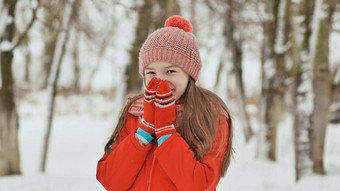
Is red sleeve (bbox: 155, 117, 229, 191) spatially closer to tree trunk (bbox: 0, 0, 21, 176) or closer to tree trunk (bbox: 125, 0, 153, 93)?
tree trunk (bbox: 0, 0, 21, 176)

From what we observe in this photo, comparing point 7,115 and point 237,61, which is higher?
point 237,61

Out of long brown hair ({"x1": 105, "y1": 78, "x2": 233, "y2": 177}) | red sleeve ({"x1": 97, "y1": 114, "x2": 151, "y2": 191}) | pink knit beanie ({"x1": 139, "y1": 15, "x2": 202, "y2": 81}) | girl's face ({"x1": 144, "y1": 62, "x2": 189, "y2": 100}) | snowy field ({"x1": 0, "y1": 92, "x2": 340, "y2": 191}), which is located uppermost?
pink knit beanie ({"x1": 139, "y1": 15, "x2": 202, "y2": 81})

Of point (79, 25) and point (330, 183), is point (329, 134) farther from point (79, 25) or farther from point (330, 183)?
point (79, 25)

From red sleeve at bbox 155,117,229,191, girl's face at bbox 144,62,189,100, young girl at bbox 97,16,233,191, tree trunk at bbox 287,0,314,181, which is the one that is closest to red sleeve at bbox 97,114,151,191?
young girl at bbox 97,16,233,191

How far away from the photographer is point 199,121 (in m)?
1.79

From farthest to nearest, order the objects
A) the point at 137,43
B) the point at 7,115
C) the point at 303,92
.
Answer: the point at 137,43 → the point at 7,115 → the point at 303,92

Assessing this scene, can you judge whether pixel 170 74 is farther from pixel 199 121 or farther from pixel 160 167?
pixel 160 167

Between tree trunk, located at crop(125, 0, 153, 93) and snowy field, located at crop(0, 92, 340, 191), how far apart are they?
0.75 metres

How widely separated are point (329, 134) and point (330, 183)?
4.50 m

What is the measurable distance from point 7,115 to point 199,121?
14.4 feet

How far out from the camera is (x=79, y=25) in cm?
720

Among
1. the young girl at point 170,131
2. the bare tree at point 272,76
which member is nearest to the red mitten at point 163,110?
the young girl at point 170,131

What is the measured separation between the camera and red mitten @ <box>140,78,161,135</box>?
1719 millimetres

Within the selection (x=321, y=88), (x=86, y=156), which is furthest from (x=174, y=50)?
(x=86, y=156)
